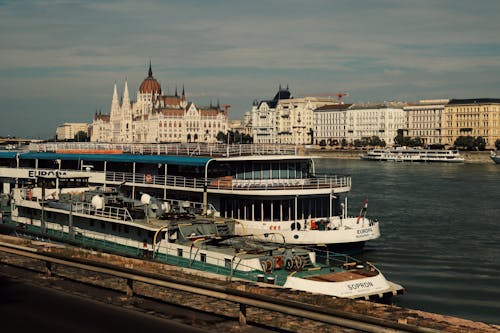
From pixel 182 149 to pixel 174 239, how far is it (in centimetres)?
1282

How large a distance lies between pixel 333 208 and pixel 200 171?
7.97 meters

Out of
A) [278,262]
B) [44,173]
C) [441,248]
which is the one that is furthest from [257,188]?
[44,173]

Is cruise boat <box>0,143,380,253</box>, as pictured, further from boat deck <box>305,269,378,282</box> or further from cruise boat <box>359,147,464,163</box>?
cruise boat <box>359,147,464,163</box>

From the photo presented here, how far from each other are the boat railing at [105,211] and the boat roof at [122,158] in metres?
5.07

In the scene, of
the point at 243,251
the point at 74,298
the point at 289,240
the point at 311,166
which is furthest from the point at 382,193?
A: the point at 74,298

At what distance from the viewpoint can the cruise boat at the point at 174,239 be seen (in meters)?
23.8

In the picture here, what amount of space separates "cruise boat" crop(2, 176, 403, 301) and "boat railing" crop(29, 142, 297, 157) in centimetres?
422

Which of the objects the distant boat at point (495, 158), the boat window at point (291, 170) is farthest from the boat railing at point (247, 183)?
the distant boat at point (495, 158)

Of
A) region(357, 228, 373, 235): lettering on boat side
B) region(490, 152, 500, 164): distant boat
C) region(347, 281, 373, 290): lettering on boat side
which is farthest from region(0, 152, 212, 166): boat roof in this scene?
region(490, 152, 500, 164): distant boat

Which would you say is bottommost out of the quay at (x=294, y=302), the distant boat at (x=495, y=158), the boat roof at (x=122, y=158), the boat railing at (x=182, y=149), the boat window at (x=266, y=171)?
the quay at (x=294, y=302)

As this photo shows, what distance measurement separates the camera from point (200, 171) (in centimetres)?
3741

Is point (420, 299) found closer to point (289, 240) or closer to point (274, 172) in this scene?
point (289, 240)

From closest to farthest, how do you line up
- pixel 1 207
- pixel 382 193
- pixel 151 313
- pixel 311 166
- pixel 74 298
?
pixel 151 313
pixel 74 298
pixel 311 166
pixel 1 207
pixel 382 193

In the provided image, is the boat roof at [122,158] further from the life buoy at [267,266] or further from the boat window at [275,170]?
the life buoy at [267,266]
